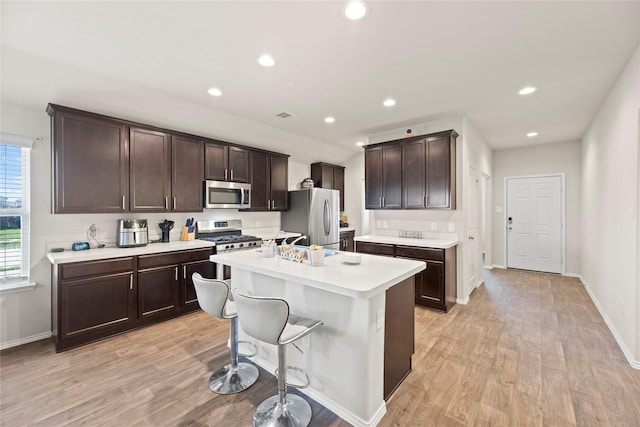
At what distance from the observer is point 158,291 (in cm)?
325

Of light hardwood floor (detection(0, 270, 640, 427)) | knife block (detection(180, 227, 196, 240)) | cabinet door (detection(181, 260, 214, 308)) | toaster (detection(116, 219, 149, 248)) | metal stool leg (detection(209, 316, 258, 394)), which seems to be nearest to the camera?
light hardwood floor (detection(0, 270, 640, 427))

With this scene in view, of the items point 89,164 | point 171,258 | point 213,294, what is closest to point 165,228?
point 171,258

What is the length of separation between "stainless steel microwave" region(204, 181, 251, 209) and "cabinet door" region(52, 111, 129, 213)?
1.02 metres

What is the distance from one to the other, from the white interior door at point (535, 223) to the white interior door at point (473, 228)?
1701 mm

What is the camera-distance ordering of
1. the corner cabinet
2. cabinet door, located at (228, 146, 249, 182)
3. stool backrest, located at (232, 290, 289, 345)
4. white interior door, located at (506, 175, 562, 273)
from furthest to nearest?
white interior door, located at (506, 175, 562, 273)
cabinet door, located at (228, 146, 249, 182)
the corner cabinet
stool backrest, located at (232, 290, 289, 345)

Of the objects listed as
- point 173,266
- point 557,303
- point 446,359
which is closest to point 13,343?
point 173,266

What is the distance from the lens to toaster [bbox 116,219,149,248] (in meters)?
3.24

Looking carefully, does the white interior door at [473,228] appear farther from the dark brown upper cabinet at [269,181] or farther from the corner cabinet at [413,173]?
the dark brown upper cabinet at [269,181]

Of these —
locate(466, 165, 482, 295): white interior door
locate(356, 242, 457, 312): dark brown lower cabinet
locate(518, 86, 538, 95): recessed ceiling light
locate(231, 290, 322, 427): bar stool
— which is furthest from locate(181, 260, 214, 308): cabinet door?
locate(518, 86, 538, 95): recessed ceiling light

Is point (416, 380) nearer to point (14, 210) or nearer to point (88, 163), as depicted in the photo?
point (88, 163)

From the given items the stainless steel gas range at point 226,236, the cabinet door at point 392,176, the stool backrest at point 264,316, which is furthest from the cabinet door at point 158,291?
the cabinet door at point 392,176

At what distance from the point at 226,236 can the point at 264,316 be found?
3.06 metres

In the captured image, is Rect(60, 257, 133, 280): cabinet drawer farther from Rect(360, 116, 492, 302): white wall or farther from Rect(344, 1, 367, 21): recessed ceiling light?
Rect(360, 116, 492, 302): white wall

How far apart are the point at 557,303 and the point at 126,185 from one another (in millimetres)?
5977
